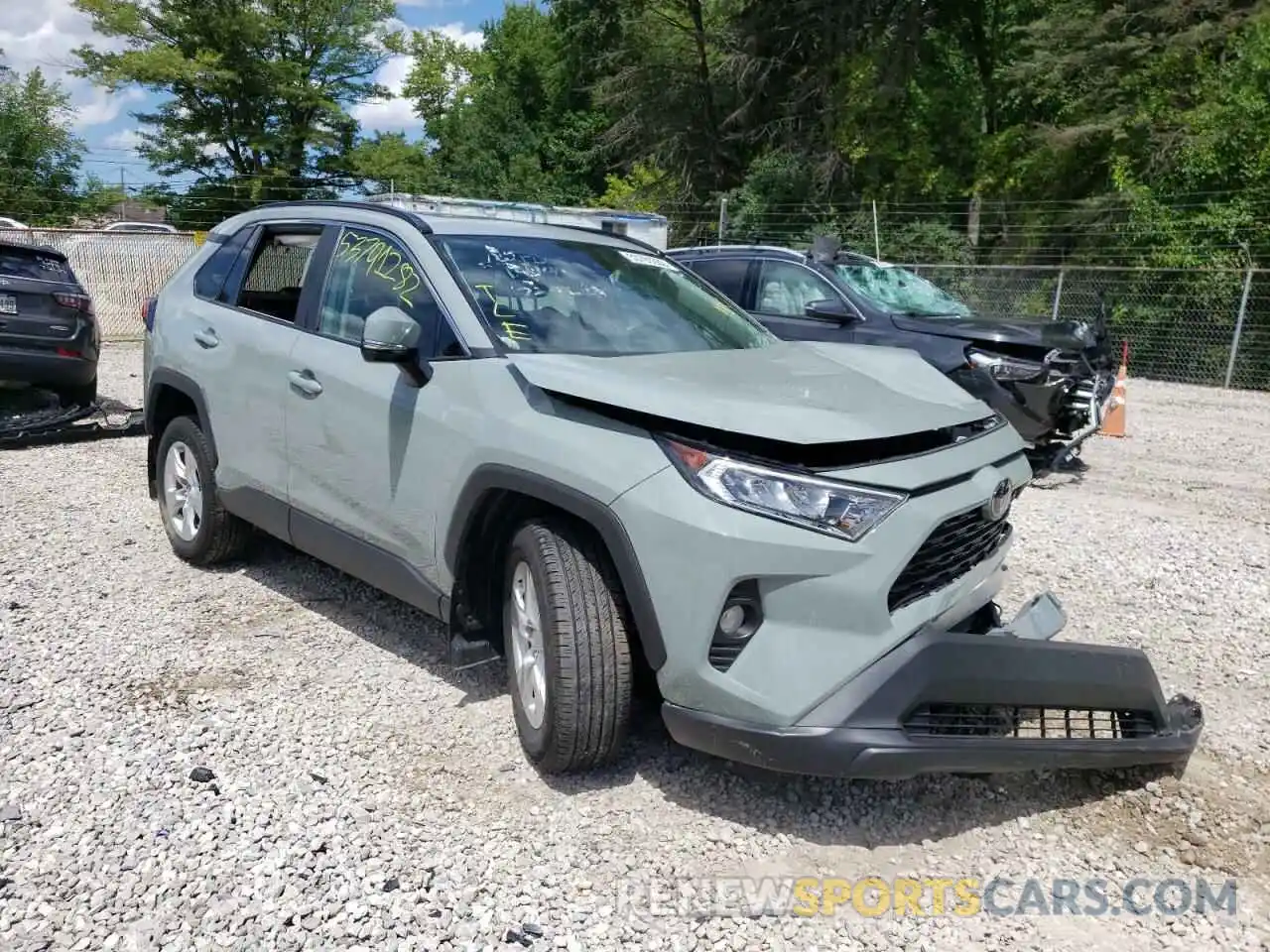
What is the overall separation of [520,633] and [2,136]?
35894 mm

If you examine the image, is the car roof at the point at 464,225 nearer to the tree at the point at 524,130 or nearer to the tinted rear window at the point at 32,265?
the tinted rear window at the point at 32,265

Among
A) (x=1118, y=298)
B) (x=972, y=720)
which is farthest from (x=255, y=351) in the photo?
(x=1118, y=298)

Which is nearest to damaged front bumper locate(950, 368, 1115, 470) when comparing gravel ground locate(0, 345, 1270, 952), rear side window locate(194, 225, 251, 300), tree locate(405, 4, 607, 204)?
gravel ground locate(0, 345, 1270, 952)

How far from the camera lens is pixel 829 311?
8125mm

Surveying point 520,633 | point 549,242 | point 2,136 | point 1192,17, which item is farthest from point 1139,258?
point 2,136

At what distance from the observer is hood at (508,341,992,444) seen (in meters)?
2.82

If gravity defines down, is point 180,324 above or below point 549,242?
below

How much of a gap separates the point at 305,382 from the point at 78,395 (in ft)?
18.7

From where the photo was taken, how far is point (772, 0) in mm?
26906

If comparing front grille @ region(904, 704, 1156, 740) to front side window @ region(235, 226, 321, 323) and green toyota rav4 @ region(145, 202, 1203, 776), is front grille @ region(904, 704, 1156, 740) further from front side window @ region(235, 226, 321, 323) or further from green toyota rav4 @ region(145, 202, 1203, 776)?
front side window @ region(235, 226, 321, 323)

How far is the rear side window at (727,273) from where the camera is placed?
8.90 metres

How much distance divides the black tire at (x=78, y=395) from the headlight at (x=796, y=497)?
7.67m

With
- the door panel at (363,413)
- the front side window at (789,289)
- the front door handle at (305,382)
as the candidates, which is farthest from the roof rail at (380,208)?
the front side window at (789,289)

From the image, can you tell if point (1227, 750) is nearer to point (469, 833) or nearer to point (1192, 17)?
point (469, 833)
